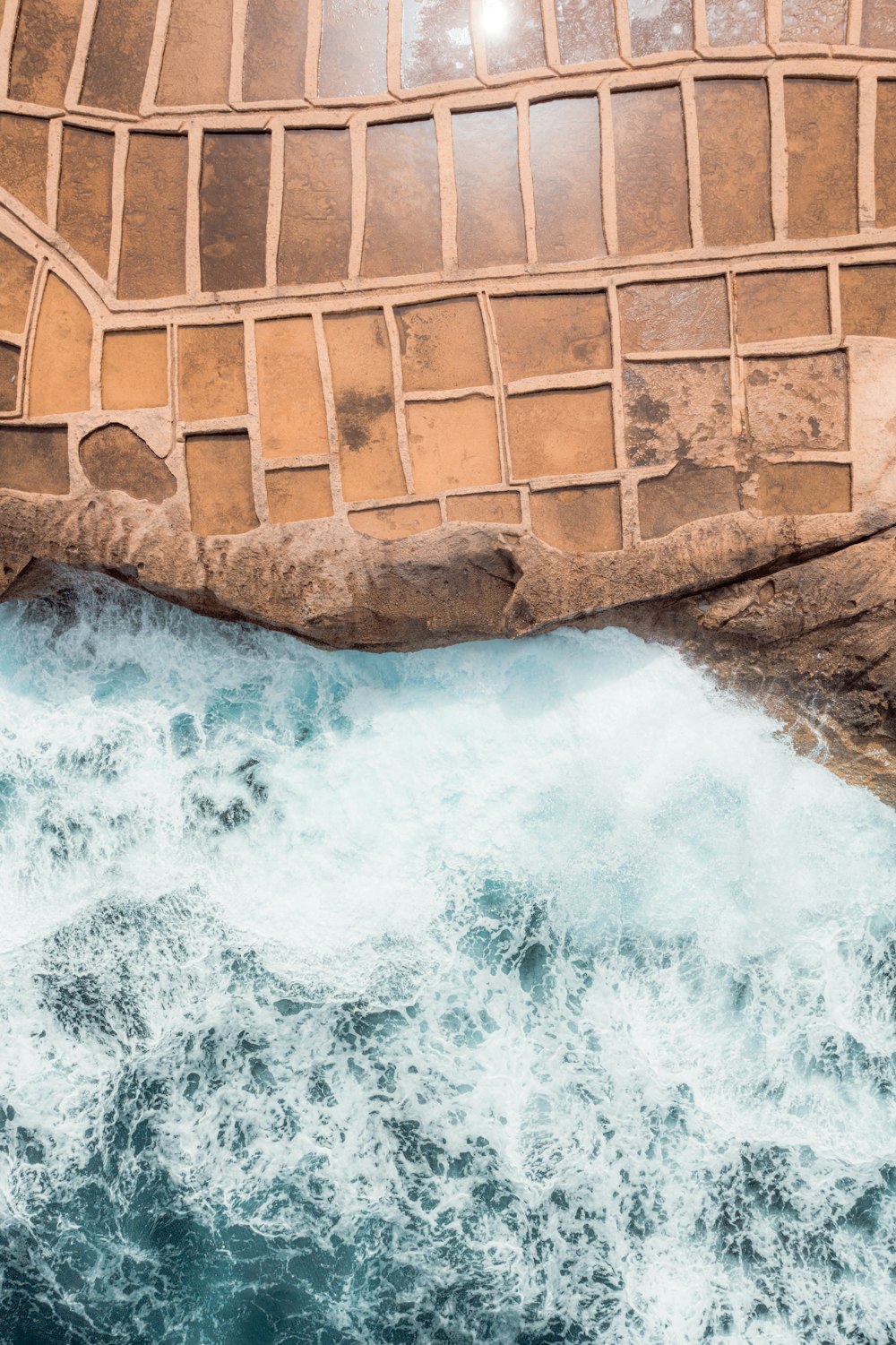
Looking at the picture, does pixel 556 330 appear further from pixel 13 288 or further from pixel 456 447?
pixel 13 288

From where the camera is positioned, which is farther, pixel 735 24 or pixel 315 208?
pixel 315 208

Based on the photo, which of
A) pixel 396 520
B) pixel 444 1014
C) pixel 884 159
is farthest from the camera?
pixel 444 1014

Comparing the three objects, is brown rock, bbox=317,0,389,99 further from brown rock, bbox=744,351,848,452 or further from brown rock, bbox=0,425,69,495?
brown rock, bbox=744,351,848,452

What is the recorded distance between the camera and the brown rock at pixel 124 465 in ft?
26.1

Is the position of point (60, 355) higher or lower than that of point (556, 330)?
higher

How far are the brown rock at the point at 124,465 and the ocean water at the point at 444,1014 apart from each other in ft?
5.47

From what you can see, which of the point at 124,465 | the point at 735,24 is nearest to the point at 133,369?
the point at 124,465

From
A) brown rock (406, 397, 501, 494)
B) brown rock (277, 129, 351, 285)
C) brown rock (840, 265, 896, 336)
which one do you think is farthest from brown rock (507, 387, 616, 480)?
brown rock (840, 265, 896, 336)

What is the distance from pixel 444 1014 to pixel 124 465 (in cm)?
483

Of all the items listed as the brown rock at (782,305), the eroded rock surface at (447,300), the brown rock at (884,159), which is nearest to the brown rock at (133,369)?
the eroded rock surface at (447,300)

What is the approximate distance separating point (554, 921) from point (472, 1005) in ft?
3.00

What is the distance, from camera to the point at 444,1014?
331 inches

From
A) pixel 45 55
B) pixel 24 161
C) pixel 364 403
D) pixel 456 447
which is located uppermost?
pixel 45 55

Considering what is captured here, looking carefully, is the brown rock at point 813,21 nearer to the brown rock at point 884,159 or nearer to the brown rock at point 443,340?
the brown rock at point 884,159
